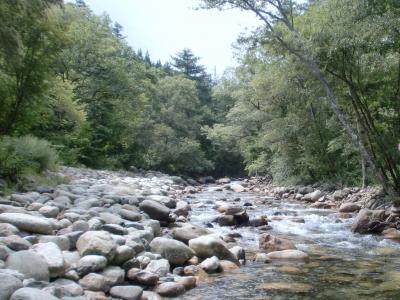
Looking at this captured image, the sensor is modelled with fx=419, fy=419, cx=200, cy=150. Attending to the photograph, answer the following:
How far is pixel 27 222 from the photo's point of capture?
5.59 meters

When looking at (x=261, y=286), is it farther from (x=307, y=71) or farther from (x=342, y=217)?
(x=307, y=71)

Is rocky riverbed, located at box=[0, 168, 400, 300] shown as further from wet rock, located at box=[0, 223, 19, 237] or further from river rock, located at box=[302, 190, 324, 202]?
river rock, located at box=[302, 190, 324, 202]

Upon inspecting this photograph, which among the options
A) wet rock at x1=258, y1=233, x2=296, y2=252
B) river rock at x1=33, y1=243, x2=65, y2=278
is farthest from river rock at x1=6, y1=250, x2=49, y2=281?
wet rock at x1=258, y1=233, x2=296, y2=252

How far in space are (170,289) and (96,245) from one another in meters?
1.09

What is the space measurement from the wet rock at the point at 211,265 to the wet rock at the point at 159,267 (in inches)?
22.7

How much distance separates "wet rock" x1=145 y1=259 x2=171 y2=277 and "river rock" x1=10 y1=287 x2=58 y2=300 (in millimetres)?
1979

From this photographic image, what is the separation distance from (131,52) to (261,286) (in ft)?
92.3

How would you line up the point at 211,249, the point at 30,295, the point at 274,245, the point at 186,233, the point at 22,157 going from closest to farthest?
the point at 30,295, the point at 211,249, the point at 186,233, the point at 274,245, the point at 22,157

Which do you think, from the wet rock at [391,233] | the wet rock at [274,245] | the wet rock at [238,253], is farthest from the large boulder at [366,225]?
the wet rock at [238,253]

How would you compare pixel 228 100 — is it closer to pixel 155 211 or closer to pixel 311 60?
pixel 311 60

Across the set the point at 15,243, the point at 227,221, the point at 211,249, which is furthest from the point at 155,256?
the point at 227,221

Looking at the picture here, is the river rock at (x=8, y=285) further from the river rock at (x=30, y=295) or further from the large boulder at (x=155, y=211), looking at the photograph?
the large boulder at (x=155, y=211)

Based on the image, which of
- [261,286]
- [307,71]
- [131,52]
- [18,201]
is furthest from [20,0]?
[131,52]

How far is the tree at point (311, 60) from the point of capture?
10.8 m
